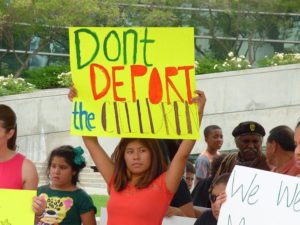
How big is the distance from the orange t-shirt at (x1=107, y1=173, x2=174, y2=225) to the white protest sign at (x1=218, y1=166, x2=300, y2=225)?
1.94ft

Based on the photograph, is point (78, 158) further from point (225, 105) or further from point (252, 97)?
point (252, 97)

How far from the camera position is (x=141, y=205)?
529cm

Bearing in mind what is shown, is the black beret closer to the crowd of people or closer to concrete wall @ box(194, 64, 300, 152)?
the crowd of people

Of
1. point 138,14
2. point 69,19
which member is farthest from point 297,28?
point 69,19

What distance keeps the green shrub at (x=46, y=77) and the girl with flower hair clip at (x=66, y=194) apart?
21602mm

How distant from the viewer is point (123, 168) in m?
5.50

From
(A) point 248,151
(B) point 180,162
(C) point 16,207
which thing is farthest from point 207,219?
(A) point 248,151

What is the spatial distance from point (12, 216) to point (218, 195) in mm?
1146

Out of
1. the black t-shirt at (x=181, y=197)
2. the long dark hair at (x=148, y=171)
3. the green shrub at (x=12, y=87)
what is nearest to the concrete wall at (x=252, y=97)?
the green shrub at (x=12, y=87)

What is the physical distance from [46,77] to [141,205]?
76.9 ft

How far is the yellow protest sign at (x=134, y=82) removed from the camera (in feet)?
17.7

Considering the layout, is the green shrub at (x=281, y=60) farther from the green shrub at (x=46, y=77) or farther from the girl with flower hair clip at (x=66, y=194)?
the girl with flower hair clip at (x=66, y=194)

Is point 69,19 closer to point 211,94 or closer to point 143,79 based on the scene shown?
point 211,94

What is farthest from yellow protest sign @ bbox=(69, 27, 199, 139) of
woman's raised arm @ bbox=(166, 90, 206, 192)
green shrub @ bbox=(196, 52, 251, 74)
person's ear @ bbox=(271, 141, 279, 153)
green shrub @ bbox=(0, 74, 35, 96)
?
green shrub @ bbox=(196, 52, 251, 74)
